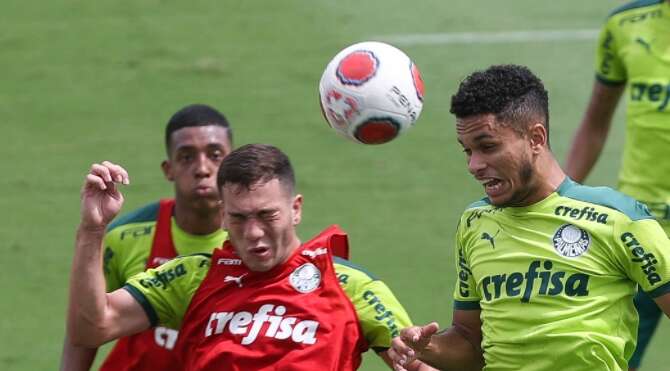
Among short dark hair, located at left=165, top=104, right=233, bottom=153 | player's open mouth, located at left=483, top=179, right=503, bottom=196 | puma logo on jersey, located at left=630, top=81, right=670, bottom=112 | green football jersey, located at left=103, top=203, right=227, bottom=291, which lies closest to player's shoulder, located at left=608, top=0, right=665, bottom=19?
puma logo on jersey, located at left=630, top=81, right=670, bottom=112

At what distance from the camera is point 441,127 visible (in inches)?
481

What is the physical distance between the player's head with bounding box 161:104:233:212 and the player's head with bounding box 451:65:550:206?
1.99 meters

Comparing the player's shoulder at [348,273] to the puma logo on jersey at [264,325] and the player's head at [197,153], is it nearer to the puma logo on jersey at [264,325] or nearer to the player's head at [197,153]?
the puma logo on jersey at [264,325]

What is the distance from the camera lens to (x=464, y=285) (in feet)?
19.0

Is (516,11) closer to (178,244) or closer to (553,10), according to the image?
(553,10)

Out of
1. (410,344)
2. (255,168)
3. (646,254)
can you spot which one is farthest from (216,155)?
(646,254)

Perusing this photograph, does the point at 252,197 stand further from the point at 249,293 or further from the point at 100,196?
the point at 100,196

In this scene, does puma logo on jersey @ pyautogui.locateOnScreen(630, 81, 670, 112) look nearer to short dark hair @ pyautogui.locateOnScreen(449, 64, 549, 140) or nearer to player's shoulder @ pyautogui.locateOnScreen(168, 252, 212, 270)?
short dark hair @ pyautogui.locateOnScreen(449, 64, 549, 140)

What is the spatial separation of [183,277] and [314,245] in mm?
588

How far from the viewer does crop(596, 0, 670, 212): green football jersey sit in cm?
750

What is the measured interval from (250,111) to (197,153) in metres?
5.25

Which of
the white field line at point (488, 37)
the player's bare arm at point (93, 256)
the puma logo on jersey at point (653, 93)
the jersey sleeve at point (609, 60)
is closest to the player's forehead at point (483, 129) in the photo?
the player's bare arm at point (93, 256)

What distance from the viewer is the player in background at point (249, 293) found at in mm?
5883

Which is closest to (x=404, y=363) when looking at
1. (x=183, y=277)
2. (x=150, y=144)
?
(x=183, y=277)
